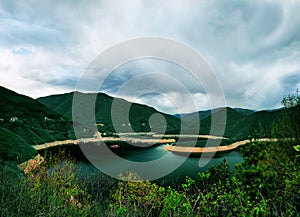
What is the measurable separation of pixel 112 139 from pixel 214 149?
46975mm

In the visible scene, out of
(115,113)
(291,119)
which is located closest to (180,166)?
(291,119)

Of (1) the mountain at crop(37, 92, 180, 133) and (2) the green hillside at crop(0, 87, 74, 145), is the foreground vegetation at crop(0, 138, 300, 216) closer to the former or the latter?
(2) the green hillside at crop(0, 87, 74, 145)

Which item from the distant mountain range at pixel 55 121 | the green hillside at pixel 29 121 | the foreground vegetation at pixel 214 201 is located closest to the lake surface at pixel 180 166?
the foreground vegetation at pixel 214 201

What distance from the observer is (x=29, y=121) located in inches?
2832

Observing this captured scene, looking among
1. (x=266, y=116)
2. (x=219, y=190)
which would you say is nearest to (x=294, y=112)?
(x=219, y=190)

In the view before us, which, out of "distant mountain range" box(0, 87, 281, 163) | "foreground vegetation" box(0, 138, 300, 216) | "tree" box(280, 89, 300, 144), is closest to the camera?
"foreground vegetation" box(0, 138, 300, 216)

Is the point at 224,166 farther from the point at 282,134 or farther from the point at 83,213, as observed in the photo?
the point at 282,134

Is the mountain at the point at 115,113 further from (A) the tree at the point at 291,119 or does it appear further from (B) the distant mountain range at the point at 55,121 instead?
(A) the tree at the point at 291,119

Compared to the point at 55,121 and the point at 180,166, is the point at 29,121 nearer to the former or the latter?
the point at 55,121

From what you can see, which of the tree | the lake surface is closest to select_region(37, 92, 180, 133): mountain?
the lake surface

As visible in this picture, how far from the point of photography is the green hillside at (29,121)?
199 ft

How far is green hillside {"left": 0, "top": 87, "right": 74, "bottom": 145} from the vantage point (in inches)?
2392

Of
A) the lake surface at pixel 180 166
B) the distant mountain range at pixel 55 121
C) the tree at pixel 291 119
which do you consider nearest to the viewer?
the tree at pixel 291 119

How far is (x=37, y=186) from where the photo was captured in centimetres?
448
